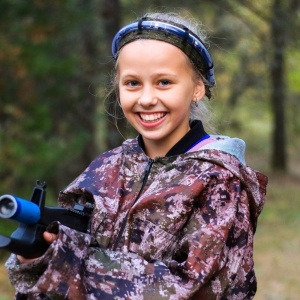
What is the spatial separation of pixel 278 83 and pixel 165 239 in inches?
666

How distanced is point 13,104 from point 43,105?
1.85 feet

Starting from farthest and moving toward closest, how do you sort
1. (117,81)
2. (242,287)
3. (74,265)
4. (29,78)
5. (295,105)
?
(295,105) < (29,78) < (117,81) < (242,287) < (74,265)

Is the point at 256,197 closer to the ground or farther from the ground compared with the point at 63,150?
closer to the ground

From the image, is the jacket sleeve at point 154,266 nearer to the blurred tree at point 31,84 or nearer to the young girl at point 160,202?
the young girl at point 160,202

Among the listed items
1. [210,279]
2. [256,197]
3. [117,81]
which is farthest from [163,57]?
[210,279]

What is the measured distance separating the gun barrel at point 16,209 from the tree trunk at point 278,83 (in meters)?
11.5

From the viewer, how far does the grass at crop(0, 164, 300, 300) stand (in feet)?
28.2

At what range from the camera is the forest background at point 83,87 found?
357 inches

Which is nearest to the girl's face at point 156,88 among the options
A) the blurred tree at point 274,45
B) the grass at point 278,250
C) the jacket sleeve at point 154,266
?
the jacket sleeve at point 154,266

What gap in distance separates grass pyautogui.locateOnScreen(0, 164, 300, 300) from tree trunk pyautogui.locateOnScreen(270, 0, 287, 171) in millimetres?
2931

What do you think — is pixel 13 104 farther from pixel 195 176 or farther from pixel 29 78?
pixel 195 176

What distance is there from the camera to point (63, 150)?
32.2 feet

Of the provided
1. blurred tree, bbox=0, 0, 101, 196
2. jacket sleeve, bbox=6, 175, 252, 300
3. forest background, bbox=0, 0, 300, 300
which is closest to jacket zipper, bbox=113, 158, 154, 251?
jacket sleeve, bbox=6, 175, 252, 300

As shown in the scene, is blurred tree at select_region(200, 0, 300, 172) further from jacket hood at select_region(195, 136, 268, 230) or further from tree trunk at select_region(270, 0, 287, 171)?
jacket hood at select_region(195, 136, 268, 230)
